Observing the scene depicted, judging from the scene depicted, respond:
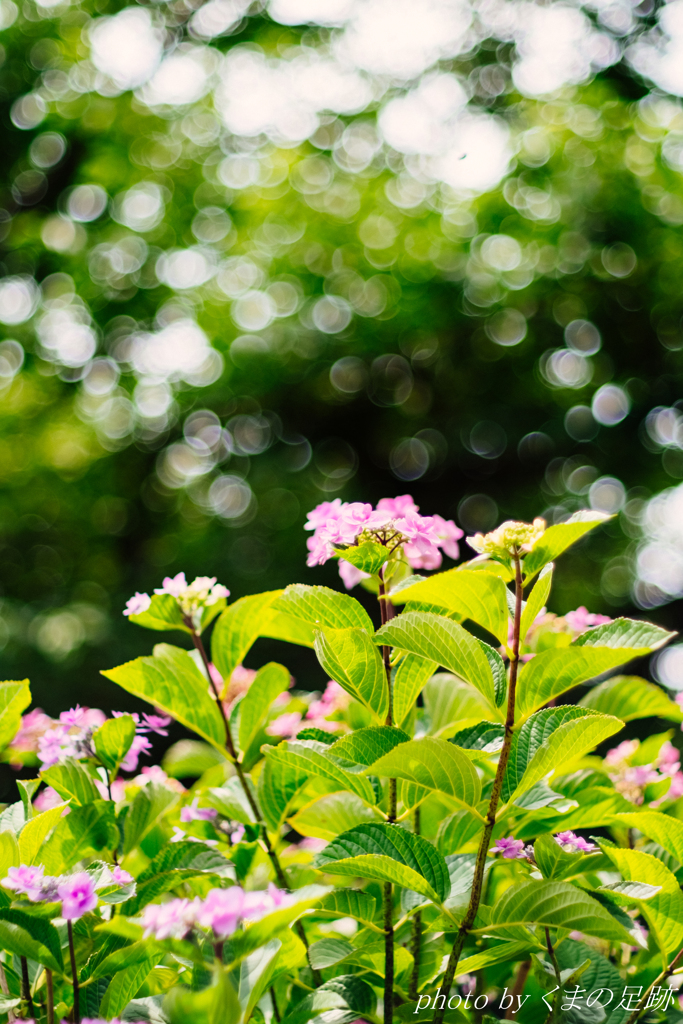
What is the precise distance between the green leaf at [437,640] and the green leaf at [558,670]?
45 mm

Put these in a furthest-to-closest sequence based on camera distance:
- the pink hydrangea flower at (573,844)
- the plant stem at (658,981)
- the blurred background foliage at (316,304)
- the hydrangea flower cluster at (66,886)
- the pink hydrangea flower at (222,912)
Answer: the blurred background foliage at (316,304) < the pink hydrangea flower at (573,844) < the plant stem at (658,981) < the hydrangea flower cluster at (66,886) < the pink hydrangea flower at (222,912)

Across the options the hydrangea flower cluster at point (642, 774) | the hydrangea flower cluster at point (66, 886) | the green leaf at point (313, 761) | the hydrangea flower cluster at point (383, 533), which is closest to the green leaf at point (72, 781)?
the hydrangea flower cluster at point (66, 886)

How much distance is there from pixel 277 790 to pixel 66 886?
26 centimetres

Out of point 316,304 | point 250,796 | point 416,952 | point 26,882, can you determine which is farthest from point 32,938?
point 316,304

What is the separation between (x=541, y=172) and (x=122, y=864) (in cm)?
828

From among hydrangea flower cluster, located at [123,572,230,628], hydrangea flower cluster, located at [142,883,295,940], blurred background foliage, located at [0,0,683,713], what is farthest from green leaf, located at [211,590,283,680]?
blurred background foliage, located at [0,0,683,713]

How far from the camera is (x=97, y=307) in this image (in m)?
8.56

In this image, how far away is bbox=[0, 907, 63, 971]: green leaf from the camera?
58 centimetres

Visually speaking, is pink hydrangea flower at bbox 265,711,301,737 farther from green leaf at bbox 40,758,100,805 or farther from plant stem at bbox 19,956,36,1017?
plant stem at bbox 19,956,36,1017

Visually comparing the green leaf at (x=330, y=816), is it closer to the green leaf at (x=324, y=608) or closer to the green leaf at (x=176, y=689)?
the green leaf at (x=176, y=689)

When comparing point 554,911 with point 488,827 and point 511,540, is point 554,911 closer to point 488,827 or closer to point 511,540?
point 488,827

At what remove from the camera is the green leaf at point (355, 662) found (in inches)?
25.7

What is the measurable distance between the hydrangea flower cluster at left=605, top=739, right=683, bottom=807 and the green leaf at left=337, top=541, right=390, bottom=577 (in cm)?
53

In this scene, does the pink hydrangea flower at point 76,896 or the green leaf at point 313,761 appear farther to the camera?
the green leaf at point 313,761
